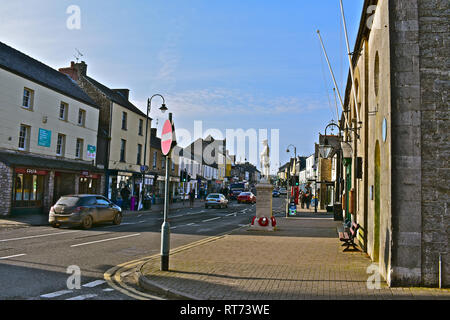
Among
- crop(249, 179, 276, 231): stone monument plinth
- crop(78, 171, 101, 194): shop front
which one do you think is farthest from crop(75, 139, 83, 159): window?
crop(249, 179, 276, 231): stone monument plinth

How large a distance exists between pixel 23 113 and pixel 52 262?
1653 centimetres

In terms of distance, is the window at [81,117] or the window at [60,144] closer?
the window at [60,144]

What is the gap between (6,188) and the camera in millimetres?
20656

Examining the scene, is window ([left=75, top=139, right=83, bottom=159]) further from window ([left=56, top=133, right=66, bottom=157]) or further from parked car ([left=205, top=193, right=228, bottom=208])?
parked car ([left=205, top=193, right=228, bottom=208])

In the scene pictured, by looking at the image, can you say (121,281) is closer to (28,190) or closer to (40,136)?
(28,190)

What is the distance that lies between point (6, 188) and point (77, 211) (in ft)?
21.7

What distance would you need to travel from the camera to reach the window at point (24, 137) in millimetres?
22805

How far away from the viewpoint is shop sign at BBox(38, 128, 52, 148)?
950 inches

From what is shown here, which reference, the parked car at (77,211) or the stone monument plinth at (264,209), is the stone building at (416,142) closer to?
the stone monument plinth at (264,209)

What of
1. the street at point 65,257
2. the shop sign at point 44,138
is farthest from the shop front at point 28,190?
the street at point 65,257

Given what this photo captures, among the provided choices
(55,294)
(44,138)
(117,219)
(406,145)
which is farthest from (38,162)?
(406,145)

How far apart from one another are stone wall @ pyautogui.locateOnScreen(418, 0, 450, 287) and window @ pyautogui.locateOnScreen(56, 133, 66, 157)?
24486 mm

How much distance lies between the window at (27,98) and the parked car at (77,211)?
896 centimetres
